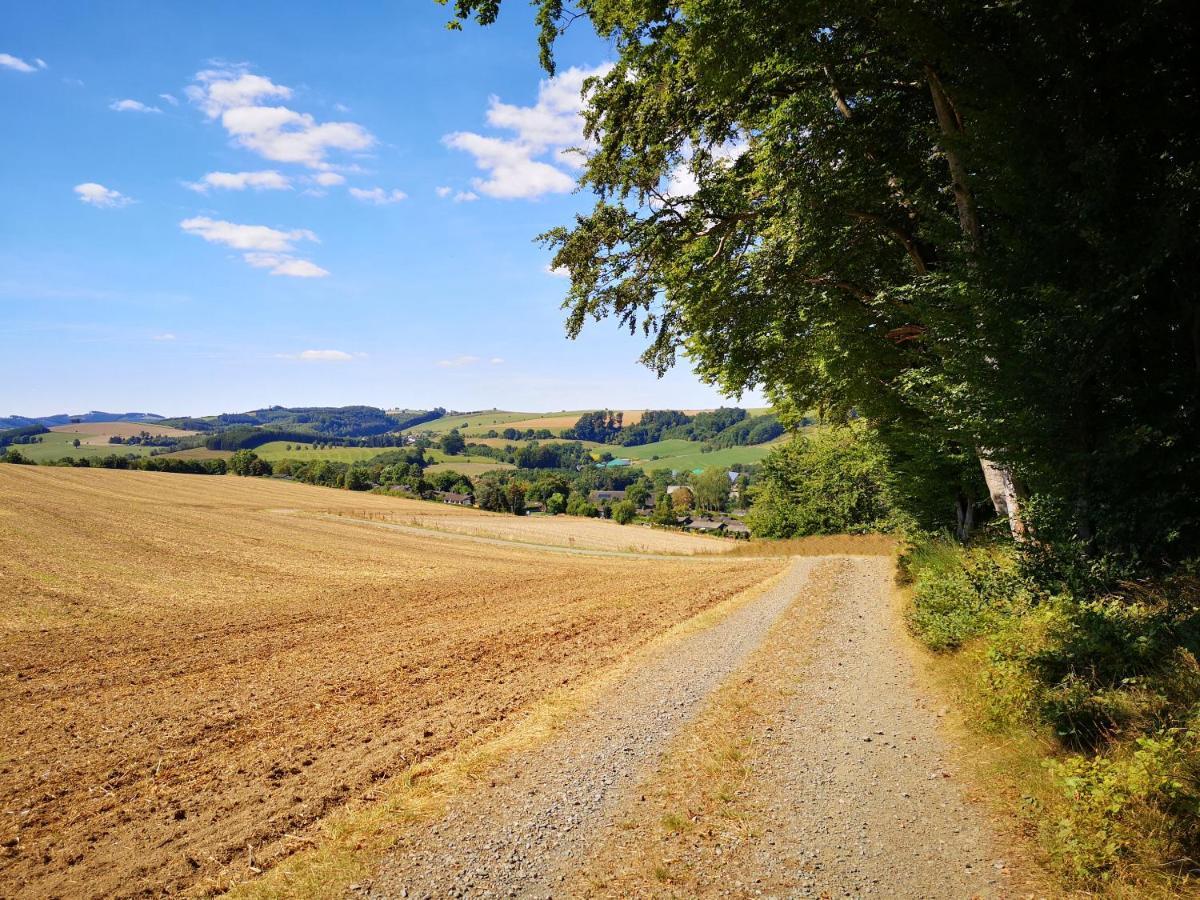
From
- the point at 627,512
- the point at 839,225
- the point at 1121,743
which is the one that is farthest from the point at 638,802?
the point at 627,512

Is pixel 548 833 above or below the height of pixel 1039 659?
below

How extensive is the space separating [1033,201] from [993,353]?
5.30 ft

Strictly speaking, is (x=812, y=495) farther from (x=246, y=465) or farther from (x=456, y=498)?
(x=246, y=465)

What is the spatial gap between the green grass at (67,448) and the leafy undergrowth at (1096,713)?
173m

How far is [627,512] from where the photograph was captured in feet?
278

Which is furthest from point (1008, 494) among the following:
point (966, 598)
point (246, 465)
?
point (246, 465)

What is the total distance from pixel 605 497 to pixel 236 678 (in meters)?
115

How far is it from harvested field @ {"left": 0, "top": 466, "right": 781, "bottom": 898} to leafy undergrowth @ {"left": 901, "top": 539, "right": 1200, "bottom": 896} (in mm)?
6024

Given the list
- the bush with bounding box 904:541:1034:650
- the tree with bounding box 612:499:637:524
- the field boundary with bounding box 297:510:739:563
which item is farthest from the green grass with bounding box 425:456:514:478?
the bush with bounding box 904:541:1034:650

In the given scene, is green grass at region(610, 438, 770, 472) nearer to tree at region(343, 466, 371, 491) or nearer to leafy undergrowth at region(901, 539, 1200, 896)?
tree at region(343, 466, 371, 491)

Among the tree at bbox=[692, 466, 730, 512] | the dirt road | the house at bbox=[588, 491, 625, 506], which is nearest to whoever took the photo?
the dirt road

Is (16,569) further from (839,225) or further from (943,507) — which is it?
(943,507)

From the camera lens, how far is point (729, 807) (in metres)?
5.22

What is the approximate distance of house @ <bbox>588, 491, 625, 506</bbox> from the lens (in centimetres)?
11829
